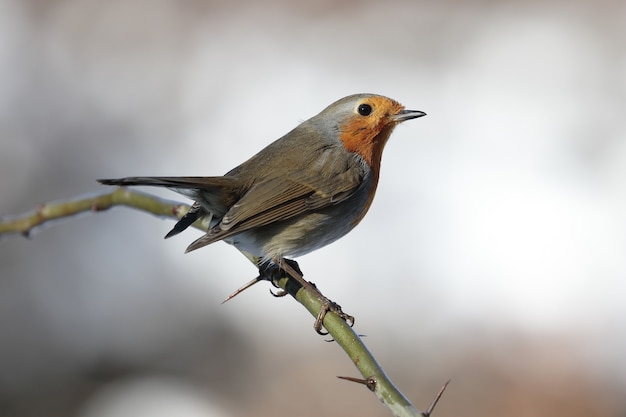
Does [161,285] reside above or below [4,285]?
below

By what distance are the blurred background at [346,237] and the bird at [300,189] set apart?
5.71 ft

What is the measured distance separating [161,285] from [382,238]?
5.18ft

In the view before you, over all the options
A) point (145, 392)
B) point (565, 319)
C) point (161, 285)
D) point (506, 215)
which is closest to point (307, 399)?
point (145, 392)

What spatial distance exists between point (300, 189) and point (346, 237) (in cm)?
259

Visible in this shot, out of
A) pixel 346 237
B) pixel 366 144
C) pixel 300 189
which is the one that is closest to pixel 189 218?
pixel 300 189

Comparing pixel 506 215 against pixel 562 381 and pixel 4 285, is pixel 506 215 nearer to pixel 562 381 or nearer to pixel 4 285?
pixel 562 381

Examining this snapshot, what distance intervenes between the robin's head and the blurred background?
1.73 meters

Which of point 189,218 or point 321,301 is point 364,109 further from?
point 321,301

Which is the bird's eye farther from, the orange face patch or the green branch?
the green branch

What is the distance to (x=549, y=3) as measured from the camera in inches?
281

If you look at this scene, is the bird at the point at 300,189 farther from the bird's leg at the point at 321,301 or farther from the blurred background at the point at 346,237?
the blurred background at the point at 346,237

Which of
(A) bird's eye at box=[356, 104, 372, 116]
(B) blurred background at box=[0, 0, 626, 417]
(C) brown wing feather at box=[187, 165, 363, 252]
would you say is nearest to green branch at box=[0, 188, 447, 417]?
(C) brown wing feather at box=[187, 165, 363, 252]

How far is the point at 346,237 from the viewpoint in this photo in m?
5.78

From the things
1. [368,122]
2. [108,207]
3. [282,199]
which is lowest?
[282,199]
